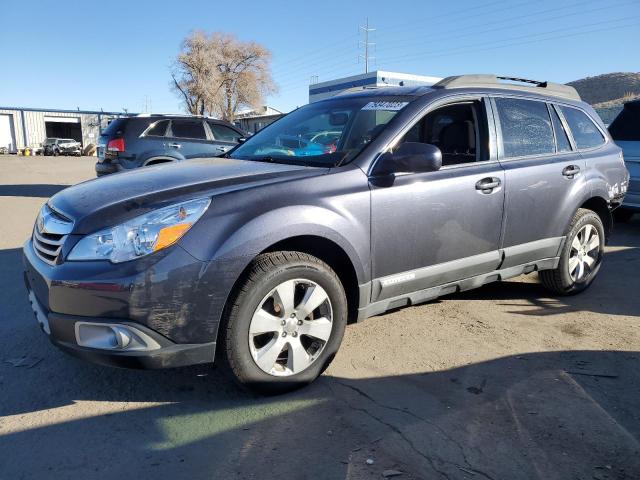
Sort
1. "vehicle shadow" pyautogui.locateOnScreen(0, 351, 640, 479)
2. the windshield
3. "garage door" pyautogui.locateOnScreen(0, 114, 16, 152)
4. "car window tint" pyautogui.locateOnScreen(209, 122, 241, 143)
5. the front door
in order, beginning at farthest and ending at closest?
"garage door" pyautogui.locateOnScreen(0, 114, 16, 152)
"car window tint" pyautogui.locateOnScreen(209, 122, 241, 143)
the windshield
the front door
"vehicle shadow" pyautogui.locateOnScreen(0, 351, 640, 479)

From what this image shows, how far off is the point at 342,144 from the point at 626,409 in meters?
2.34

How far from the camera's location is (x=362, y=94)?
414 cm

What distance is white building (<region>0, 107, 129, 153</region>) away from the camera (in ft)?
171

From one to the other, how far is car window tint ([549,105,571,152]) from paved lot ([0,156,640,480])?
1.54 metres

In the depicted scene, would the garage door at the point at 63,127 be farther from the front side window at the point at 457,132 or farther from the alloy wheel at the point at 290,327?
the alloy wheel at the point at 290,327

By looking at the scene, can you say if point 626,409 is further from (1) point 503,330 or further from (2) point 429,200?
(2) point 429,200

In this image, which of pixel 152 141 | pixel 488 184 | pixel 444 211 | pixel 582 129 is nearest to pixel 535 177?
pixel 488 184

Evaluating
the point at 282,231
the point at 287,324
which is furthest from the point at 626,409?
the point at 282,231

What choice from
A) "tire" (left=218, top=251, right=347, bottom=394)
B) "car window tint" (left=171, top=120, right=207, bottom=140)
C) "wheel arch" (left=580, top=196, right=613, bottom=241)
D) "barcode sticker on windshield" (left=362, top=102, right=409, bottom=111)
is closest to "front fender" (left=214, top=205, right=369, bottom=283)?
"tire" (left=218, top=251, right=347, bottom=394)

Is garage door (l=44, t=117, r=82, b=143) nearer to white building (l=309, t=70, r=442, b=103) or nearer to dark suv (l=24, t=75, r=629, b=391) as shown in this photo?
white building (l=309, t=70, r=442, b=103)

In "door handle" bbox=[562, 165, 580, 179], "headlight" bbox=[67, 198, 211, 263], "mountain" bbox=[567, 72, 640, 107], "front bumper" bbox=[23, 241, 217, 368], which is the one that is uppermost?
"mountain" bbox=[567, 72, 640, 107]

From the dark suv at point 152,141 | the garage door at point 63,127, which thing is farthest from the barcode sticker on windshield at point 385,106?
the garage door at point 63,127

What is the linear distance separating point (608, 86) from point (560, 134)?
6449 centimetres

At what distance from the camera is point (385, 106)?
12.1 ft
